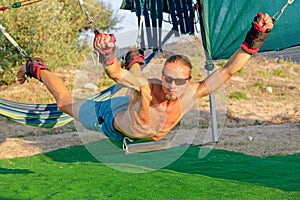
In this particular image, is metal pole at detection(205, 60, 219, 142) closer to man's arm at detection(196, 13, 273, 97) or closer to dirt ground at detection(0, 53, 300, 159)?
dirt ground at detection(0, 53, 300, 159)

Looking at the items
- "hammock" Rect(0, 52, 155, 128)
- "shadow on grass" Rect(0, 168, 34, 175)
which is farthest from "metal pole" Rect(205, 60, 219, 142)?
"shadow on grass" Rect(0, 168, 34, 175)

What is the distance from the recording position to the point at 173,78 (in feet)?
8.42

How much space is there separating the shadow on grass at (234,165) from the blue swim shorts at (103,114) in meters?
1.09

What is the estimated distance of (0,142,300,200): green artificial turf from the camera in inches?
162

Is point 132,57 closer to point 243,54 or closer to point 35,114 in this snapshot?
point 243,54

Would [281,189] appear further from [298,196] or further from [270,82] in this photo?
[270,82]

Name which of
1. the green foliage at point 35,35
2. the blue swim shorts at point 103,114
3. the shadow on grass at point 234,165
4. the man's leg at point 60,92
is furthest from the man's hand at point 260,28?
the green foliage at point 35,35

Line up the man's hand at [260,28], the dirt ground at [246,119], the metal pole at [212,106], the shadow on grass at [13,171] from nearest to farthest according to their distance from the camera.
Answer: the man's hand at [260,28]
the shadow on grass at [13,171]
the metal pole at [212,106]
the dirt ground at [246,119]

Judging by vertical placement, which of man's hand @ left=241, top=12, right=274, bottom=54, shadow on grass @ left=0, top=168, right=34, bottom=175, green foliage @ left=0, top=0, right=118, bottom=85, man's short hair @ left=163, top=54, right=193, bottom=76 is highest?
man's hand @ left=241, top=12, right=274, bottom=54

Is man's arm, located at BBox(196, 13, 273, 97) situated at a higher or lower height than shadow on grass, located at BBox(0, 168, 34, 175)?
higher

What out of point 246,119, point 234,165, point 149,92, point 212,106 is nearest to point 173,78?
point 149,92

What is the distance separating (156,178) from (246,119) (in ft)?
13.4

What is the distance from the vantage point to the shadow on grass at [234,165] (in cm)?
459

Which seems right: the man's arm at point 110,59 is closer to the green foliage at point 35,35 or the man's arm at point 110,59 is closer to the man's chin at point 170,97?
the man's chin at point 170,97
